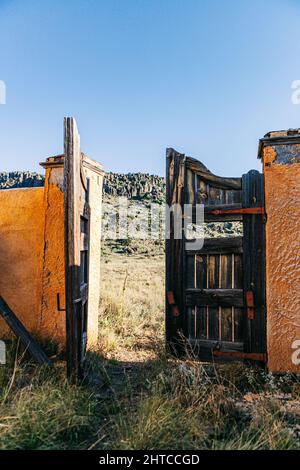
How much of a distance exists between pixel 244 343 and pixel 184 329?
72cm

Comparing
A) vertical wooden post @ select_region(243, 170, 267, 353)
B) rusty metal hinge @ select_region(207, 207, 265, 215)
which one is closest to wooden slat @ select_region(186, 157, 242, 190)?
vertical wooden post @ select_region(243, 170, 267, 353)

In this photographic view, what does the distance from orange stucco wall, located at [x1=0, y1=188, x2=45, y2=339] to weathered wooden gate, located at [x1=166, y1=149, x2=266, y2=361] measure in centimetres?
171

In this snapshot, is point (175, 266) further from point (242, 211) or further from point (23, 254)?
point (23, 254)

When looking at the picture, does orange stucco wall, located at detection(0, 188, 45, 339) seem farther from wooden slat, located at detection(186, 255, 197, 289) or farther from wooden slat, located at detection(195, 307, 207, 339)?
wooden slat, located at detection(195, 307, 207, 339)

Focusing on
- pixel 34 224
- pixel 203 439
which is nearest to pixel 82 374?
pixel 203 439

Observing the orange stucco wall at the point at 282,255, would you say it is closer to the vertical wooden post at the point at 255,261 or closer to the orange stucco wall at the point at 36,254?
the vertical wooden post at the point at 255,261

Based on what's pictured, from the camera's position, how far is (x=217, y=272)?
14.4 feet

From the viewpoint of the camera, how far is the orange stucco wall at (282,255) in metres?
3.98

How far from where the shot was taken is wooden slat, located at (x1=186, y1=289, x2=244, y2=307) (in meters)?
4.28

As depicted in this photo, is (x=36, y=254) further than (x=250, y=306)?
Yes

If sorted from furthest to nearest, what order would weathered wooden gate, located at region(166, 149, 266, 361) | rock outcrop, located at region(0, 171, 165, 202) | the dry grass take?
rock outcrop, located at region(0, 171, 165, 202) < weathered wooden gate, located at region(166, 149, 266, 361) < the dry grass

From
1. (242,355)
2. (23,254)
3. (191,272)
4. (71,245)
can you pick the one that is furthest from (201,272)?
(23,254)

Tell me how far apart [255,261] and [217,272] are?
1.52 feet

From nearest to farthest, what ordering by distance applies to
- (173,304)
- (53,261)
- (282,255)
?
(282,255) < (173,304) < (53,261)
